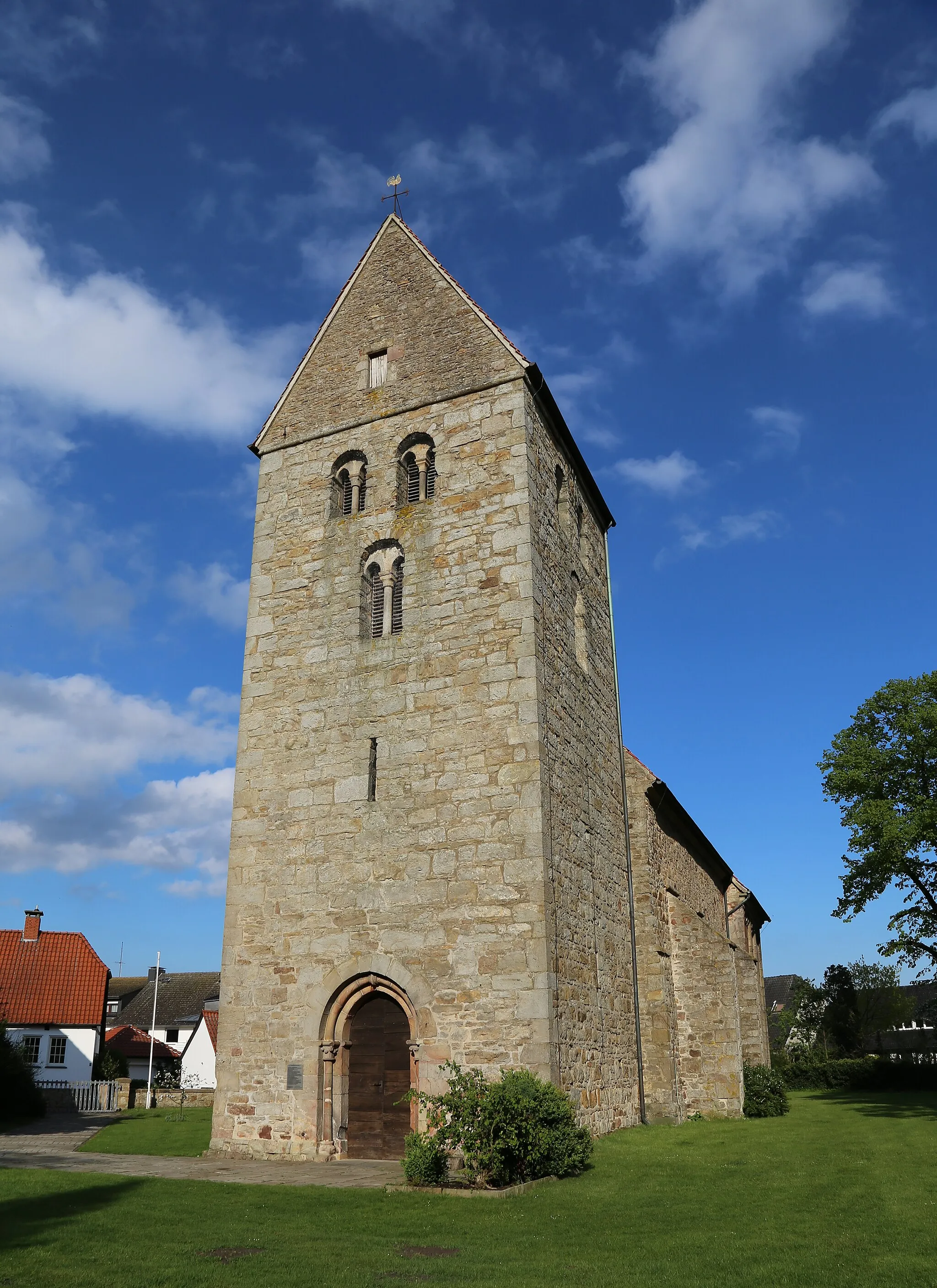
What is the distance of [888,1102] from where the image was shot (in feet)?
99.6

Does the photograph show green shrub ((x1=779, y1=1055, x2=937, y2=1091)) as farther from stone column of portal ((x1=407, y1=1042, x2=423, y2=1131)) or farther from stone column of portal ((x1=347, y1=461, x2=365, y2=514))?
stone column of portal ((x1=347, y1=461, x2=365, y2=514))

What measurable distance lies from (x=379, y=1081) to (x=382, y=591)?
834cm

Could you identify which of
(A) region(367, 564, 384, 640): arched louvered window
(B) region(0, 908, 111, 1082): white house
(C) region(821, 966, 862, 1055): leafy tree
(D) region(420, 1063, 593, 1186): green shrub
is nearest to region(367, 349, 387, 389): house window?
(A) region(367, 564, 384, 640): arched louvered window

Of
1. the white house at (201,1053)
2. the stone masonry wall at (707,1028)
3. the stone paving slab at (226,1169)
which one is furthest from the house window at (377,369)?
the white house at (201,1053)

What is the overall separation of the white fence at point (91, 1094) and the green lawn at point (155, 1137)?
5.30m

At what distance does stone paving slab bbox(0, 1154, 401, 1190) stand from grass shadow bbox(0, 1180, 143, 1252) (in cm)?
144

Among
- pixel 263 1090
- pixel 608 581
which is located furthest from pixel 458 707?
pixel 608 581

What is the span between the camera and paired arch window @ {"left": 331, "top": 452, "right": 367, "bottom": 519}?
61.2 ft

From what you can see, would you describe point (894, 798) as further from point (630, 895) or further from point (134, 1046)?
point (134, 1046)

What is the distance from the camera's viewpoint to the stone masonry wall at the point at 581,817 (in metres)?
15.1

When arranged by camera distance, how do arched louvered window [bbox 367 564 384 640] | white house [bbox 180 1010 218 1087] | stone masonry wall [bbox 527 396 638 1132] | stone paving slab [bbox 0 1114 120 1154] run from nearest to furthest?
stone masonry wall [bbox 527 396 638 1132] → stone paving slab [bbox 0 1114 120 1154] → arched louvered window [bbox 367 564 384 640] → white house [bbox 180 1010 218 1087]

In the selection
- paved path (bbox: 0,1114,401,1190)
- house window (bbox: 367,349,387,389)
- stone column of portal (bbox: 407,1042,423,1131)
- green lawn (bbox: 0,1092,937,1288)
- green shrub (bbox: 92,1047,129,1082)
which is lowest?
green shrub (bbox: 92,1047,129,1082)

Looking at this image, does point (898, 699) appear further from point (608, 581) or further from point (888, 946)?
point (608, 581)

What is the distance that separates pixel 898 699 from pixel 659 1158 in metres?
19.5
